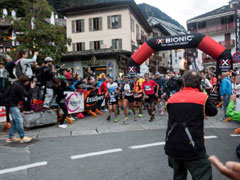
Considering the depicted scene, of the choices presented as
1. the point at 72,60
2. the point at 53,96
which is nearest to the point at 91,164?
the point at 53,96

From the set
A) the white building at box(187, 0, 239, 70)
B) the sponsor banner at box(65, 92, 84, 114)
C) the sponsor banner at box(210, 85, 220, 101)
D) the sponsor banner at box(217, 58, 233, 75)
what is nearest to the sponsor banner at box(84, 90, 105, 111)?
the sponsor banner at box(65, 92, 84, 114)

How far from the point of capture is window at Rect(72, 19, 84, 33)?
34.2 m

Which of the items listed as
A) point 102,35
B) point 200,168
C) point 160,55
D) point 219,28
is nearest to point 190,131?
point 200,168

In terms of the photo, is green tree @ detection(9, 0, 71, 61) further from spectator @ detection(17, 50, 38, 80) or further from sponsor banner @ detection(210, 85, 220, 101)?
sponsor banner @ detection(210, 85, 220, 101)

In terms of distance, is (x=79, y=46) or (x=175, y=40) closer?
(x=175, y=40)

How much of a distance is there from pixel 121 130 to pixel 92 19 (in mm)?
28327

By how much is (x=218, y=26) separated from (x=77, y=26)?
91.4 feet

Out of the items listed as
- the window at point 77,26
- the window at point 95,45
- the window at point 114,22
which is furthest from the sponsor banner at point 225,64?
the window at point 77,26

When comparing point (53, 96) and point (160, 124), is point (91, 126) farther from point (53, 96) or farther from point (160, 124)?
point (160, 124)

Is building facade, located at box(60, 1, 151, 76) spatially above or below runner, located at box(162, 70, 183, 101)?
above

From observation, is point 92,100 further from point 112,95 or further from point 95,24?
point 95,24

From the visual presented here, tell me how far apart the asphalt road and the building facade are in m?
23.9

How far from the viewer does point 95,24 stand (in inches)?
1324

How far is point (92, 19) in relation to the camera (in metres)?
33.6
